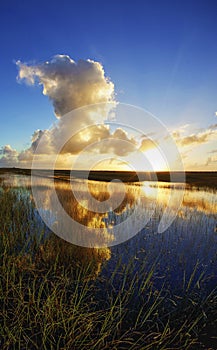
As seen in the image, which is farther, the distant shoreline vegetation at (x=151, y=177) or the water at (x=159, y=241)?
the distant shoreline vegetation at (x=151, y=177)

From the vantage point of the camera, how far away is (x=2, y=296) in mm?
3623

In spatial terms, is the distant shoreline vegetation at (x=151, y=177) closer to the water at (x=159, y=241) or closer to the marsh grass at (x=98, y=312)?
the water at (x=159, y=241)

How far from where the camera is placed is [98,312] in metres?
3.63

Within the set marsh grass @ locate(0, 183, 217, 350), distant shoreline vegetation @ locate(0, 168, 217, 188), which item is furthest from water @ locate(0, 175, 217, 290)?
distant shoreline vegetation @ locate(0, 168, 217, 188)

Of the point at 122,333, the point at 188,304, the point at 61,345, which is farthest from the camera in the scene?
the point at 188,304

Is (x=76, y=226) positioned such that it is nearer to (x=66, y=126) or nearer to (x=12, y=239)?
(x=12, y=239)

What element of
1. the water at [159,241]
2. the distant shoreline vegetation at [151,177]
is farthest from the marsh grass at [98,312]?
the distant shoreline vegetation at [151,177]

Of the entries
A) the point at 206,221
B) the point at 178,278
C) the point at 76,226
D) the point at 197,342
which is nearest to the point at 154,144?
the point at 206,221

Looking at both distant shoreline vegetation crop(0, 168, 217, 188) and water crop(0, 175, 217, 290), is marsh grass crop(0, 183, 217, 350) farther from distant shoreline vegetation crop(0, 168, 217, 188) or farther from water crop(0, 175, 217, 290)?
distant shoreline vegetation crop(0, 168, 217, 188)

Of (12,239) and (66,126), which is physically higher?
(66,126)

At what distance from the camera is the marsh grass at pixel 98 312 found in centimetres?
303

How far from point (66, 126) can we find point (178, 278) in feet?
29.5

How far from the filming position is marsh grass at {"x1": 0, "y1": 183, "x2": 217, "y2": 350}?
303 centimetres

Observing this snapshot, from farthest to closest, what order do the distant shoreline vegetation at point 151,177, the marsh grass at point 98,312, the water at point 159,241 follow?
the distant shoreline vegetation at point 151,177, the water at point 159,241, the marsh grass at point 98,312
